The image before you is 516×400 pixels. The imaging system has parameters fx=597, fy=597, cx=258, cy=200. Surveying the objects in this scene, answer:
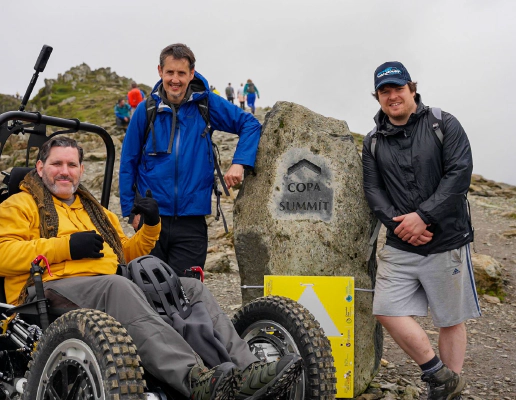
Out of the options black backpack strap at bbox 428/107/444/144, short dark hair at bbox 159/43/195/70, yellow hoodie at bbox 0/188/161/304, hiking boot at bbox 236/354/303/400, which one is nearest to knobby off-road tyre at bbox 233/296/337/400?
hiking boot at bbox 236/354/303/400

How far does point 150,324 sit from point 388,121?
2748mm

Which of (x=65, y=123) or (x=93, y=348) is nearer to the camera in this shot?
(x=93, y=348)

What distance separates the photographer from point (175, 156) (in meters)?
5.28

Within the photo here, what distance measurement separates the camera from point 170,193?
5273mm

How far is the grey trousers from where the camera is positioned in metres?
3.20

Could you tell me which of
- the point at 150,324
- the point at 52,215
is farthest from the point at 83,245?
the point at 150,324

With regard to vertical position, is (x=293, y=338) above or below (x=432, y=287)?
below

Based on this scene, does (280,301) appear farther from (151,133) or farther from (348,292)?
(151,133)

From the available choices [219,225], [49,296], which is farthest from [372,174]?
[219,225]

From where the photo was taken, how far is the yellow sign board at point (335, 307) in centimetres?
556

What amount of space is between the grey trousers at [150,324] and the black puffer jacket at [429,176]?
190cm

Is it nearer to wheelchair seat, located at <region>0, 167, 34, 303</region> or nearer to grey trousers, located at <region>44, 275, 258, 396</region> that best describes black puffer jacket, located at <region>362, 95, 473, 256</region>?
grey trousers, located at <region>44, 275, 258, 396</region>

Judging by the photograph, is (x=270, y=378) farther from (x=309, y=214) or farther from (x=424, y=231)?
(x=309, y=214)

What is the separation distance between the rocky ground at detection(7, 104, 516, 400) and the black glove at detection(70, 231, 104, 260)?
3.08m
